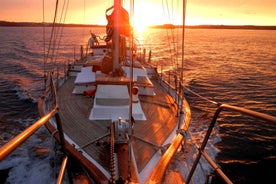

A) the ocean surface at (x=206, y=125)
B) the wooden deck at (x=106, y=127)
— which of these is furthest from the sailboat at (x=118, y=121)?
the ocean surface at (x=206, y=125)

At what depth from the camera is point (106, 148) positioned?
6.97 meters

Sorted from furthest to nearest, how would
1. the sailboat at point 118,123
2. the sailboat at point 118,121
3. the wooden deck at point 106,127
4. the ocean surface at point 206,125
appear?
the ocean surface at point 206,125
the wooden deck at point 106,127
the sailboat at point 118,121
the sailboat at point 118,123

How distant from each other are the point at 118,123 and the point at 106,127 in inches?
69.7

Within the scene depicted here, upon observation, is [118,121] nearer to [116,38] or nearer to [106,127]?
[106,127]

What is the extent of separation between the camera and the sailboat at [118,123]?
4926 millimetres

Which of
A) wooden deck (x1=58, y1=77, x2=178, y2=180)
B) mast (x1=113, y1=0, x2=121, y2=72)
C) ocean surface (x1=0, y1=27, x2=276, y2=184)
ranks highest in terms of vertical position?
mast (x1=113, y1=0, x2=121, y2=72)

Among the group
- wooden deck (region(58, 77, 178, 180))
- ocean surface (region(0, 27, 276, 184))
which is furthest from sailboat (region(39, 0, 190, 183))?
ocean surface (region(0, 27, 276, 184))

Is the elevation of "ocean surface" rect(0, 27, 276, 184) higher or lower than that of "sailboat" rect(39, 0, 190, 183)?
lower

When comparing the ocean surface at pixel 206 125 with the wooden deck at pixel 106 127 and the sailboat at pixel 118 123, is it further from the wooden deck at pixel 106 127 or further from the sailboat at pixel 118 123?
the wooden deck at pixel 106 127

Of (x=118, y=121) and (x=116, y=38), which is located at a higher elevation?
(x=116, y=38)

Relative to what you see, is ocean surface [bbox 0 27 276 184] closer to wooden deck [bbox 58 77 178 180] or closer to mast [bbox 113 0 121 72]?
wooden deck [bbox 58 77 178 180]

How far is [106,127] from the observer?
844 cm

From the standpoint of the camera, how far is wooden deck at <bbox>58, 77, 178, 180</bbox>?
6.93 m

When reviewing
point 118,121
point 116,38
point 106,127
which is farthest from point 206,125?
point 118,121
